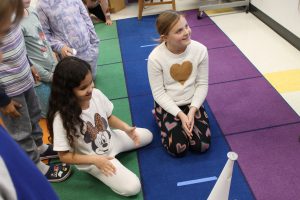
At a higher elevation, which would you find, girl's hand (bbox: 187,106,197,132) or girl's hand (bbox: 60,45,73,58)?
girl's hand (bbox: 60,45,73,58)

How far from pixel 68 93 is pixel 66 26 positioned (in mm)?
1308

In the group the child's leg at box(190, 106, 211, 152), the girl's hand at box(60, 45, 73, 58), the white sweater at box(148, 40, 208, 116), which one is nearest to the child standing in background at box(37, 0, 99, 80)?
the girl's hand at box(60, 45, 73, 58)

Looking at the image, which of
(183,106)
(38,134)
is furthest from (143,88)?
(38,134)

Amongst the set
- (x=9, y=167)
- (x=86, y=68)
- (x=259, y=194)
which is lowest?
(x=259, y=194)

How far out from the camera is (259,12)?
4234 millimetres

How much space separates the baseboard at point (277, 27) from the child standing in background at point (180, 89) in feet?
5.91

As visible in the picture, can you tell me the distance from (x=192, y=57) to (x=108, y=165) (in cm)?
96

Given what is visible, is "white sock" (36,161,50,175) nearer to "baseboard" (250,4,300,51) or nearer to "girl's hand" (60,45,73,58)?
"girl's hand" (60,45,73,58)

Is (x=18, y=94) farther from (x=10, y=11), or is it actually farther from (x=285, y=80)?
(x=285, y=80)

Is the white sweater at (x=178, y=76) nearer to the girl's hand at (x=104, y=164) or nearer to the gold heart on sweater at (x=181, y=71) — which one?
the gold heart on sweater at (x=181, y=71)

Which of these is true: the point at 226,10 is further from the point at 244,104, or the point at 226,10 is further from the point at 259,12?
the point at 244,104

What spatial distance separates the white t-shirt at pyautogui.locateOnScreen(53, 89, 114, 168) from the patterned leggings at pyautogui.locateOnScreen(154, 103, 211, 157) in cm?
44

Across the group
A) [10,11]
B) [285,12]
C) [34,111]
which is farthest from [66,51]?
[285,12]

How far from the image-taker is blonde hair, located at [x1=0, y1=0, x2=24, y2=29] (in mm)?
638
